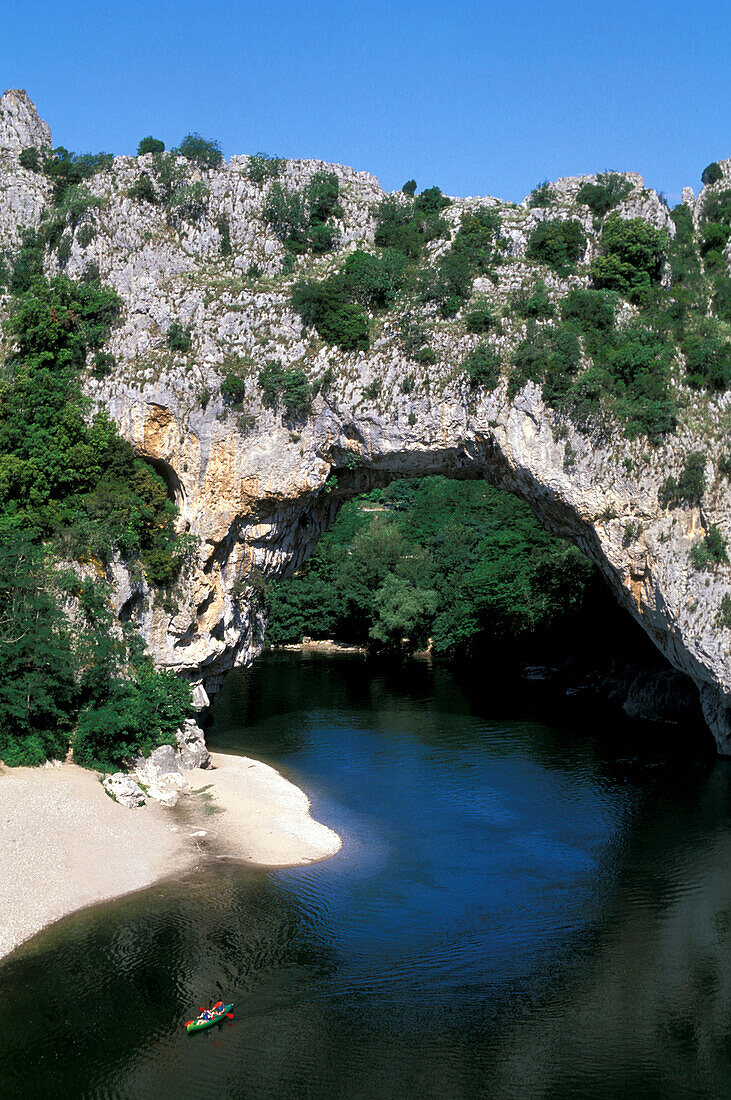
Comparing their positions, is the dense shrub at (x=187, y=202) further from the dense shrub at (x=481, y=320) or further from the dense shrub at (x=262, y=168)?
the dense shrub at (x=481, y=320)

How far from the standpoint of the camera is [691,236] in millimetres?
31469

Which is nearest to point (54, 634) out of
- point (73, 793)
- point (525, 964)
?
point (73, 793)

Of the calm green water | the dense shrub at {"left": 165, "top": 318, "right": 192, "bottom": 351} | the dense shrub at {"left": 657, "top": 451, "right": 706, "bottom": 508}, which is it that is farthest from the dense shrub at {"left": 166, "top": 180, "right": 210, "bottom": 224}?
the calm green water

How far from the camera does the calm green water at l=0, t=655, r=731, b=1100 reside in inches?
584

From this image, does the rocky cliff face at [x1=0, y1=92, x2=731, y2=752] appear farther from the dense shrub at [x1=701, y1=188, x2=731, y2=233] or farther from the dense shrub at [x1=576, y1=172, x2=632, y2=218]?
the dense shrub at [x1=701, y1=188, x2=731, y2=233]

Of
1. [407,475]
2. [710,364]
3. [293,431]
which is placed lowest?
[407,475]

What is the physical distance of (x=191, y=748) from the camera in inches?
1146

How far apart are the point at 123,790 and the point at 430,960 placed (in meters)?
10.9

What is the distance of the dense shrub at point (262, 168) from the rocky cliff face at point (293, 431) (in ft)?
0.91

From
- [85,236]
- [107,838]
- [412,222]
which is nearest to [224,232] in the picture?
[85,236]

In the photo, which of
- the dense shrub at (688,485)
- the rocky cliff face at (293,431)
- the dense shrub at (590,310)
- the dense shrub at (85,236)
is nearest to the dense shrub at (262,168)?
the rocky cliff face at (293,431)

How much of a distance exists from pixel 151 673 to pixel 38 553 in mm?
5382

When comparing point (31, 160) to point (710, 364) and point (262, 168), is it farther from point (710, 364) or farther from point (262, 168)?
point (710, 364)

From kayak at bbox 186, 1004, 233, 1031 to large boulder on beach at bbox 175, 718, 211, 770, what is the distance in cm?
1287
